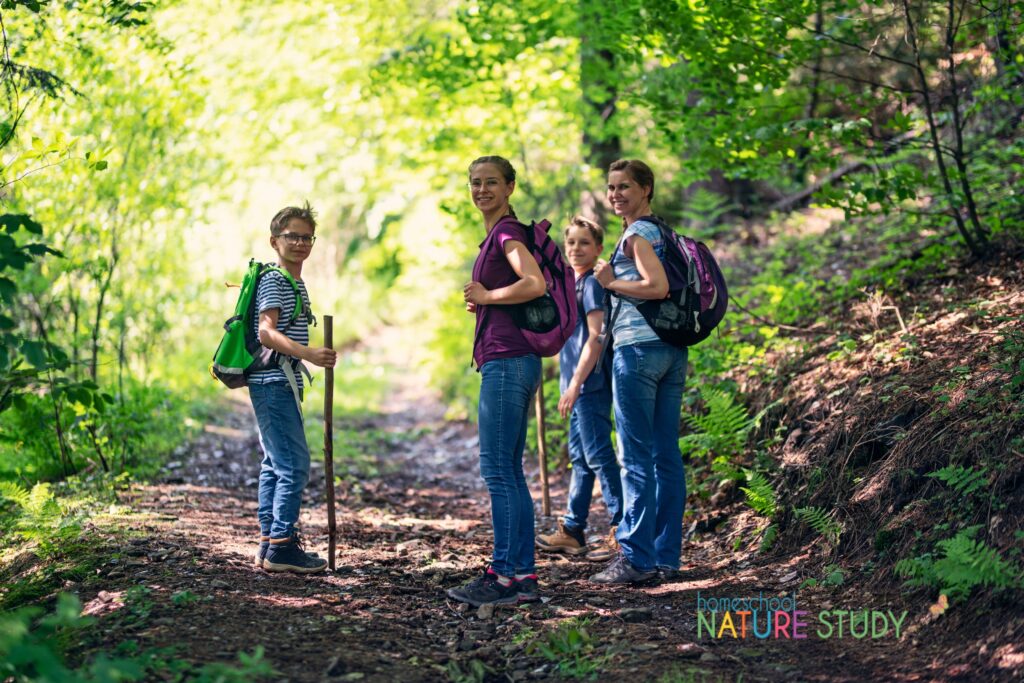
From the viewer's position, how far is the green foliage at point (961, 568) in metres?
3.79

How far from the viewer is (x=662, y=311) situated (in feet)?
16.7

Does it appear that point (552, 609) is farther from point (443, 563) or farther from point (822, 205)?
point (822, 205)

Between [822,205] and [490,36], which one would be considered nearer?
[822,205]

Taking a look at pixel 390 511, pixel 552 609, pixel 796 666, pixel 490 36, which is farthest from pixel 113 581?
pixel 490 36

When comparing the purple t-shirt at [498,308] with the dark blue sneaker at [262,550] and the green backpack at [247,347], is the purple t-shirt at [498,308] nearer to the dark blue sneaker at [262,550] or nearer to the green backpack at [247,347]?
the green backpack at [247,347]

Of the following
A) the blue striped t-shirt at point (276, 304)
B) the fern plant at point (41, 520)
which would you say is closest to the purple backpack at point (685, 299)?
the blue striped t-shirt at point (276, 304)

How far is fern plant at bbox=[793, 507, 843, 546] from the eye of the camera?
199 inches

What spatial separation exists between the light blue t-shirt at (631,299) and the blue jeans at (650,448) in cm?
6

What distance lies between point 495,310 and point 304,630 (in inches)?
72.8

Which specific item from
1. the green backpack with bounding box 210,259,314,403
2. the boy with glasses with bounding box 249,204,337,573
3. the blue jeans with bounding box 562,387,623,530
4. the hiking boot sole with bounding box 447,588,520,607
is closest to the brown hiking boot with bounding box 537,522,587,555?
the blue jeans with bounding box 562,387,623,530

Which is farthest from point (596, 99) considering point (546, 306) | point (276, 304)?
point (276, 304)

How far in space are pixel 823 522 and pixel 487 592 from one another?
6.50 feet

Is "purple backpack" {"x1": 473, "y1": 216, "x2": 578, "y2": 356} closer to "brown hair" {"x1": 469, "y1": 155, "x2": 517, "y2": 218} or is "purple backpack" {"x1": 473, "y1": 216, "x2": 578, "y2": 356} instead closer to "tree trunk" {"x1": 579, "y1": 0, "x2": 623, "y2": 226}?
"brown hair" {"x1": 469, "y1": 155, "x2": 517, "y2": 218}

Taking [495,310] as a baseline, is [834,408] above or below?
below
